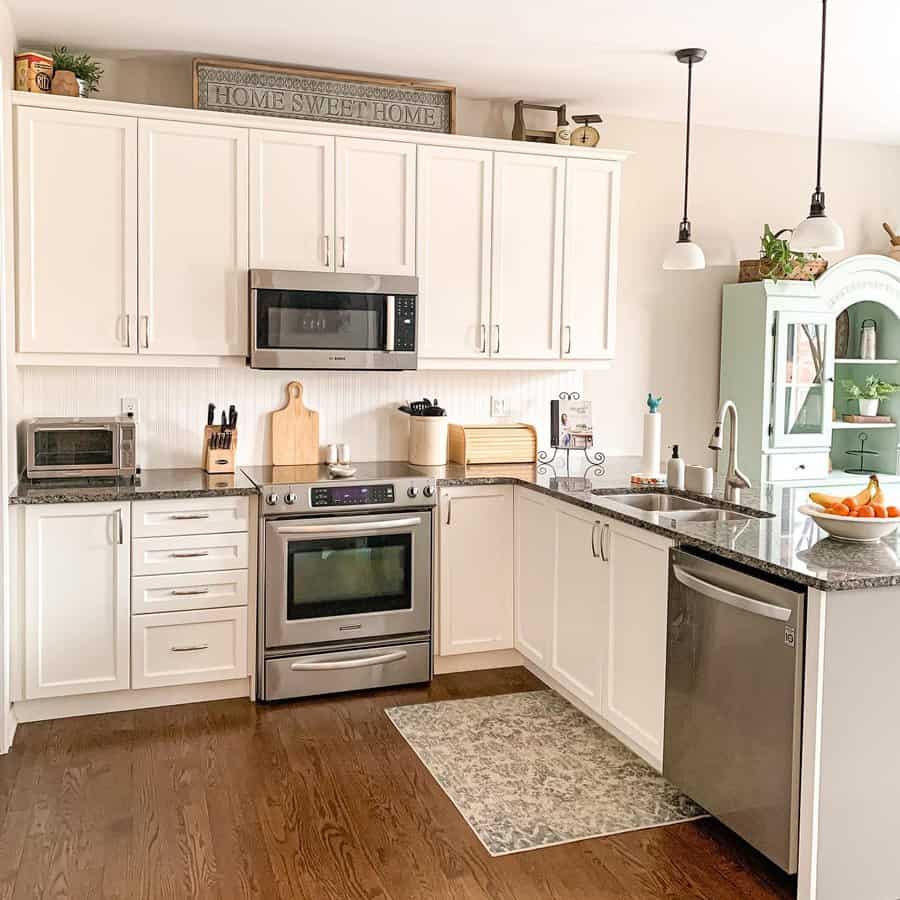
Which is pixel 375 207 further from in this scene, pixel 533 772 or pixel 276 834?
pixel 276 834

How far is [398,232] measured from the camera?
13.8 feet

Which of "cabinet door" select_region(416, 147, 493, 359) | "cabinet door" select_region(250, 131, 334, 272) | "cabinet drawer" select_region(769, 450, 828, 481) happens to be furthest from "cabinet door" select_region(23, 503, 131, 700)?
"cabinet drawer" select_region(769, 450, 828, 481)

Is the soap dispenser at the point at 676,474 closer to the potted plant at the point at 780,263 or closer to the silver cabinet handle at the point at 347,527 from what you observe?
the silver cabinet handle at the point at 347,527

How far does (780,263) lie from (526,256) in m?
1.38

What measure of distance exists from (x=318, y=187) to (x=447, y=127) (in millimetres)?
710

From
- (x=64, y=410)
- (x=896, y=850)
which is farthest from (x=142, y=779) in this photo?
(x=896, y=850)

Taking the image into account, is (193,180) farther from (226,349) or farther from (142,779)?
(142,779)

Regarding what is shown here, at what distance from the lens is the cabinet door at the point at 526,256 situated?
14.3ft

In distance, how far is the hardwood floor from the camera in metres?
2.54

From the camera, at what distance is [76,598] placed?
11.7 ft

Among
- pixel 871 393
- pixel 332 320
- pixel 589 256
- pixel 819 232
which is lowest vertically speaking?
pixel 871 393

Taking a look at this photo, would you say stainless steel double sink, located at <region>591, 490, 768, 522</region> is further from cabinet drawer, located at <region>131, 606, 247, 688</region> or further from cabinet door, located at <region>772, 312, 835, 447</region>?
cabinet drawer, located at <region>131, 606, 247, 688</region>

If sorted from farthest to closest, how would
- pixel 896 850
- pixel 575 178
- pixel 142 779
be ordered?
1. pixel 575 178
2. pixel 142 779
3. pixel 896 850

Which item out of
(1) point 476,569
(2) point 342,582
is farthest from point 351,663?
(1) point 476,569
